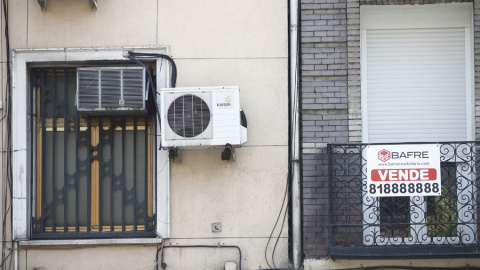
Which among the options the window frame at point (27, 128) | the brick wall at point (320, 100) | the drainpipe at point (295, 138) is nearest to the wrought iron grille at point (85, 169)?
the window frame at point (27, 128)

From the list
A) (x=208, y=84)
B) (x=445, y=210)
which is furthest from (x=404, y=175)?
(x=208, y=84)

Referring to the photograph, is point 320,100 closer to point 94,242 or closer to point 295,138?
point 295,138

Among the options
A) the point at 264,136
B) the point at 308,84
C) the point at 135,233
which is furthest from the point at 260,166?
the point at 135,233

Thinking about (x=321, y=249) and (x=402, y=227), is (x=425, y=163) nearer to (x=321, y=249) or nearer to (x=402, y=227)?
(x=402, y=227)

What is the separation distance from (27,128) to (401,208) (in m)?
5.07

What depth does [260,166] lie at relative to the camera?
9281 mm

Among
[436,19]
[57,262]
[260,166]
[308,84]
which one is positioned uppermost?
[436,19]

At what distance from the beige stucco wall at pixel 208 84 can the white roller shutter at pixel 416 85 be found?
1.30 meters

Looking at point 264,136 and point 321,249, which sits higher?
point 264,136

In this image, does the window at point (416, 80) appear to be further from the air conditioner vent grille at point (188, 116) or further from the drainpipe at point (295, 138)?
the air conditioner vent grille at point (188, 116)

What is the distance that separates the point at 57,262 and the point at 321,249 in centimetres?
345

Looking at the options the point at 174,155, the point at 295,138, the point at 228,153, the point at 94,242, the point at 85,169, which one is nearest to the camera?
the point at 228,153

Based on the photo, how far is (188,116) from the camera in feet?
28.7

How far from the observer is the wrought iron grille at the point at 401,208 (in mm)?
8891
